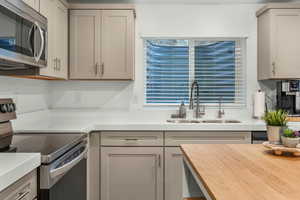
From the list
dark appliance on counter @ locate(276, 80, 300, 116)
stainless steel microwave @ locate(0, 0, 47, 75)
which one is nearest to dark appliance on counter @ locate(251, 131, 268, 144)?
dark appliance on counter @ locate(276, 80, 300, 116)

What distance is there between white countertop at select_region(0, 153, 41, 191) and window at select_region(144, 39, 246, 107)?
2150 mm

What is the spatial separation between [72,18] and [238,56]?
2.06m

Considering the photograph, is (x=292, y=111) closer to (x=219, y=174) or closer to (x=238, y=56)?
(x=238, y=56)

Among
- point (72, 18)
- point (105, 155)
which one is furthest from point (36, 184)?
point (72, 18)

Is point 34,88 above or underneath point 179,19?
underneath

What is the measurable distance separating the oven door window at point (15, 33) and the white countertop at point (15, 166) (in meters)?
0.58

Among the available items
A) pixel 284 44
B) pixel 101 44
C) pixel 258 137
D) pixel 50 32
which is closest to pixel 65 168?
pixel 50 32

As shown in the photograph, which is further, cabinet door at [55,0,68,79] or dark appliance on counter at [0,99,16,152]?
cabinet door at [55,0,68,79]

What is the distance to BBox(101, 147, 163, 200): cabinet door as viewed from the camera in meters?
2.61

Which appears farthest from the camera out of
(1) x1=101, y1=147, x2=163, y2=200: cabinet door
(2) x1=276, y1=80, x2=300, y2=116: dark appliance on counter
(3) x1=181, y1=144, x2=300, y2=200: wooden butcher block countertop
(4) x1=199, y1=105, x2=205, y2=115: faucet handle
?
(4) x1=199, y1=105, x2=205, y2=115: faucet handle

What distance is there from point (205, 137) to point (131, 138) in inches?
28.6

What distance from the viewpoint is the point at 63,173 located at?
1579mm

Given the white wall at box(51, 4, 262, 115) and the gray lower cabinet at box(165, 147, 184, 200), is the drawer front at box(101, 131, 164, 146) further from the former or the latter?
the white wall at box(51, 4, 262, 115)

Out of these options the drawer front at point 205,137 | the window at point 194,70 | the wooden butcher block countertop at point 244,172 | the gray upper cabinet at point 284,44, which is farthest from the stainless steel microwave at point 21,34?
the gray upper cabinet at point 284,44
